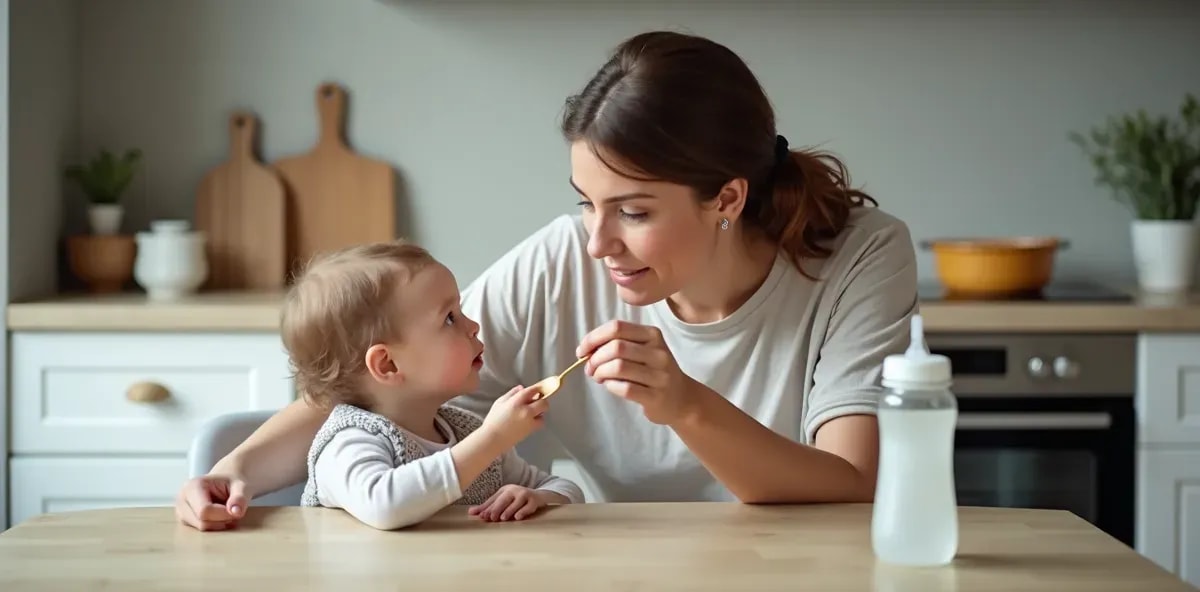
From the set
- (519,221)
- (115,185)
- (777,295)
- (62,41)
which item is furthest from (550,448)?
(62,41)

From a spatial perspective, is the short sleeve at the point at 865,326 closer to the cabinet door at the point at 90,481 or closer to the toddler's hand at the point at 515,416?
the toddler's hand at the point at 515,416

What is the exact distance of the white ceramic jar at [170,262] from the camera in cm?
299

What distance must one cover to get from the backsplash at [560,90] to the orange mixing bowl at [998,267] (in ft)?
1.16

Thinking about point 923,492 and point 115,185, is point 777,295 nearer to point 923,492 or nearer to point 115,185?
point 923,492

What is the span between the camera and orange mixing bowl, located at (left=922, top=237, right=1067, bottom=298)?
287 centimetres

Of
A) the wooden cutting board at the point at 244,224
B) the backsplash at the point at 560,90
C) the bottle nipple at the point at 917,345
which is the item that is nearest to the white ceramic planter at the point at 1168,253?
the backsplash at the point at 560,90

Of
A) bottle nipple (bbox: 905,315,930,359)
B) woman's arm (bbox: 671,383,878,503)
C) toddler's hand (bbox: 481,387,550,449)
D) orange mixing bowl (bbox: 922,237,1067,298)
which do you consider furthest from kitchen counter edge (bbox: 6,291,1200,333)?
bottle nipple (bbox: 905,315,930,359)

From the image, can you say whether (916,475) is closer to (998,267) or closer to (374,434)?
(374,434)

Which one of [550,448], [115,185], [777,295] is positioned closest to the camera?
[777,295]

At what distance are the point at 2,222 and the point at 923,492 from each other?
223 cm

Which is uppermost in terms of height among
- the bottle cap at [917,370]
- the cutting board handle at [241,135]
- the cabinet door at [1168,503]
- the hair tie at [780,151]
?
the cutting board handle at [241,135]

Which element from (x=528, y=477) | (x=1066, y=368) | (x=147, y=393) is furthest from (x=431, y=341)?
(x=1066, y=368)

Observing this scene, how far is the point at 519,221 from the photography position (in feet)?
10.8

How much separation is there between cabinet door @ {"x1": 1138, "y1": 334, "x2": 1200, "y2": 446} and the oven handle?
82 millimetres
